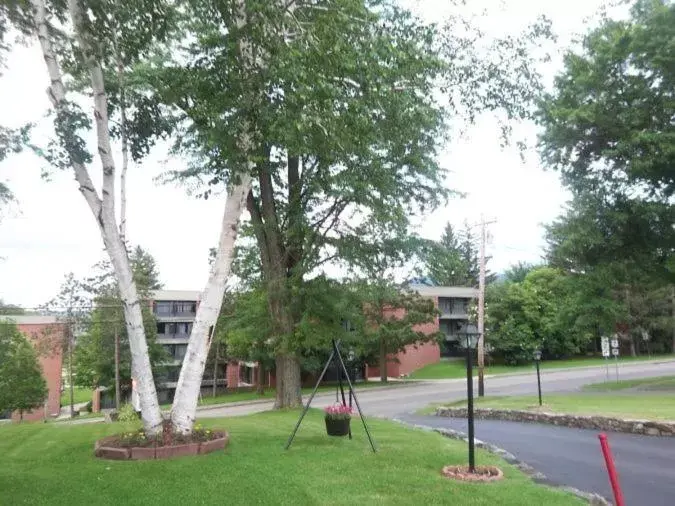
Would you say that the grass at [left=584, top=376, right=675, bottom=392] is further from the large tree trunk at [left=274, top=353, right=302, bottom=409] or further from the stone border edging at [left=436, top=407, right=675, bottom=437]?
the large tree trunk at [left=274, top=353, right=302, bottom=409]

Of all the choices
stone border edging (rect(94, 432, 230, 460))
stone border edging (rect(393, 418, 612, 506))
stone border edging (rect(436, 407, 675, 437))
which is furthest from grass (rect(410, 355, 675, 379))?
stone border edging (rect(94, 432, 230, 460))

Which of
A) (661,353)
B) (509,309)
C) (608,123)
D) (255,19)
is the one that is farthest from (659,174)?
(661,353)

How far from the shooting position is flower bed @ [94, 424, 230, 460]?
881cm

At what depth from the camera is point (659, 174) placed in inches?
939

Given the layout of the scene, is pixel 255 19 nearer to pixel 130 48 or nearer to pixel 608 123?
pixel 130 48

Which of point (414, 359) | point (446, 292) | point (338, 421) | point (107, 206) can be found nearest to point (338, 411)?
point (338, 421)

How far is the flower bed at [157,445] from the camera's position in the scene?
8812mm

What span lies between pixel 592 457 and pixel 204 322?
7483 mm

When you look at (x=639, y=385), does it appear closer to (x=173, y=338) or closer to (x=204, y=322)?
(x=204, y=322)

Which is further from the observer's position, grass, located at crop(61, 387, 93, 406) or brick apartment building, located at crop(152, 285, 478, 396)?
grass, located at crop(61, 387, 93, 406)

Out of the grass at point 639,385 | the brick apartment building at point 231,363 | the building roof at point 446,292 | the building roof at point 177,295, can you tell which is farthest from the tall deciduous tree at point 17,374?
the grass at point 639,385

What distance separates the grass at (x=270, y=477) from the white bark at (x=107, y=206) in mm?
1220

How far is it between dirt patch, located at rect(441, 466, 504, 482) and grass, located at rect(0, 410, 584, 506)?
0.18 meters

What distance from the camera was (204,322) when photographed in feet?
32.8
